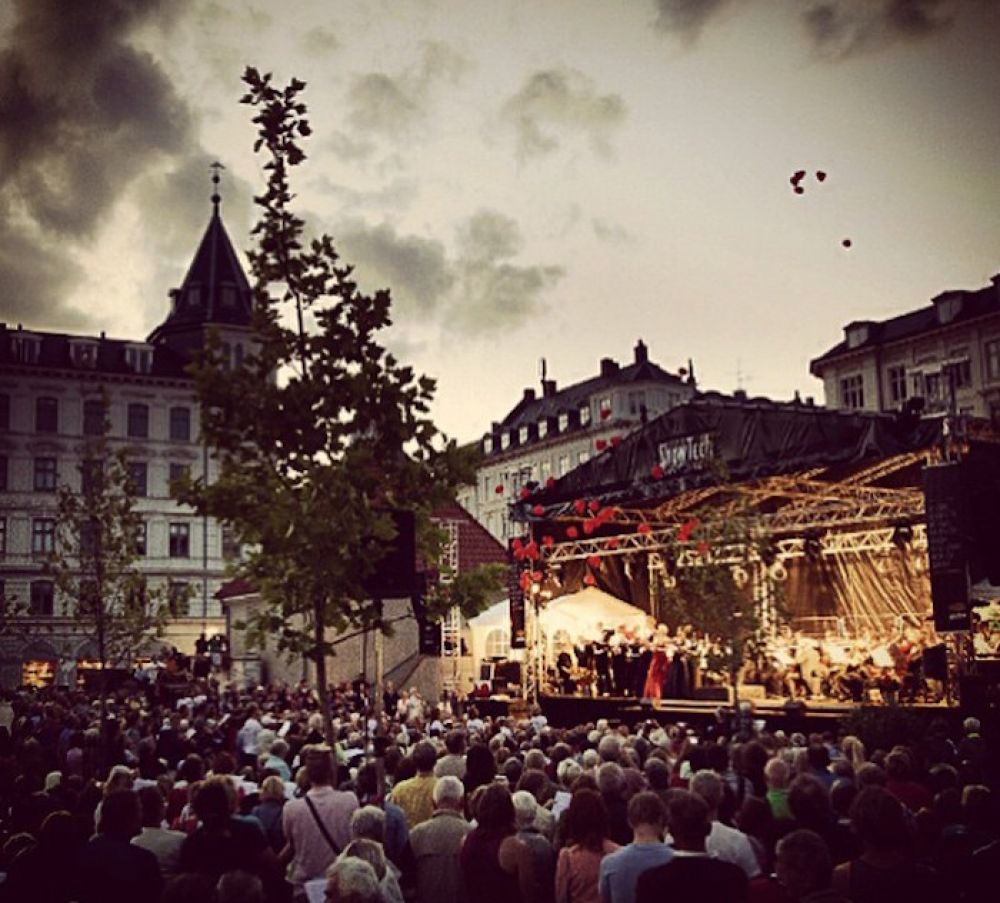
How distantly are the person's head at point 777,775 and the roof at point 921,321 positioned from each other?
46.9 meters

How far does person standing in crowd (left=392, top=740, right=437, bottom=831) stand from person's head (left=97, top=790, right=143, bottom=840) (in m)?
2.66

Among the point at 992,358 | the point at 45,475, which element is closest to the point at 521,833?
the point at 992,358

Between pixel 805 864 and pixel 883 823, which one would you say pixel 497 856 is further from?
pixel 883 823

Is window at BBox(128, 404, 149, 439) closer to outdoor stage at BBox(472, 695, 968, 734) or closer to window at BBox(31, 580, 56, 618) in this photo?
window at BBox(31, 580, 56, 618)

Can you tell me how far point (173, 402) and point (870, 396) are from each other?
35659mm

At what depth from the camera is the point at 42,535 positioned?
54094mm

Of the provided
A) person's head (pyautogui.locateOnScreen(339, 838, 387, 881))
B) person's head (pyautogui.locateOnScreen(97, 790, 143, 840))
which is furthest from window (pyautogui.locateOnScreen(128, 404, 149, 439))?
person's head (pyautogui.locateOnScreen(339, 838, 387, 881))

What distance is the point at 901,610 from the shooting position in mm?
25547

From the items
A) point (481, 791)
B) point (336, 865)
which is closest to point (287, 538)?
point (481, 791)

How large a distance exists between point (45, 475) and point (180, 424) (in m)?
7.10

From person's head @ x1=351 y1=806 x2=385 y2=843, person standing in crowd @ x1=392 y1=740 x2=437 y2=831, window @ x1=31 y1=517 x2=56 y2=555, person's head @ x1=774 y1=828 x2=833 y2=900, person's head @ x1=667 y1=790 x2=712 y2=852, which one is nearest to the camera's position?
person's head @ x1=774 y1=828 x2=833 y2=900

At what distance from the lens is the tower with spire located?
206 feet

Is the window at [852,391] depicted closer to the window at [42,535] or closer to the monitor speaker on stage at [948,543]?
the monitor speaker on stage at [948,543]

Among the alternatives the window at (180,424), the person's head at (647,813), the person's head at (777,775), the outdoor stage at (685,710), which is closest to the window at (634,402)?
the window at (180,424)
